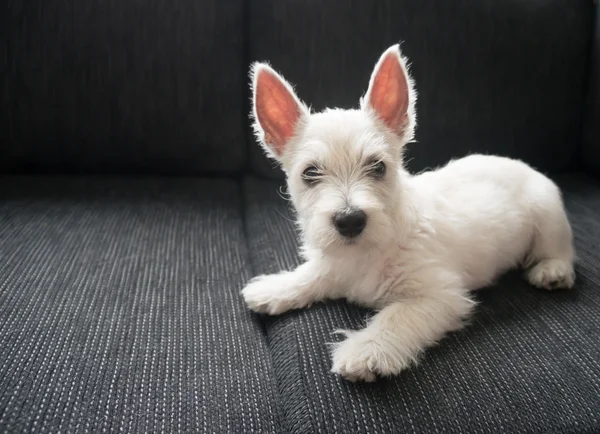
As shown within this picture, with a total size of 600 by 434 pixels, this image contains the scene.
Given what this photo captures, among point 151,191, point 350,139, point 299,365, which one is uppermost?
point 350,139

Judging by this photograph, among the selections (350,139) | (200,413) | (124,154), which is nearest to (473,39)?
(350,139)

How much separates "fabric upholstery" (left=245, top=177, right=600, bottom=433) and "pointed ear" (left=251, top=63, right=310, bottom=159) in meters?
0.54

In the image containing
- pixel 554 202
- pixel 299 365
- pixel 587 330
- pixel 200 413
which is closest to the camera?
pixel 200 413

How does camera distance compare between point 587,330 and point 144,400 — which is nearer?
point 144,400

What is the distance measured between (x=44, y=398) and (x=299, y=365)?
577 mm

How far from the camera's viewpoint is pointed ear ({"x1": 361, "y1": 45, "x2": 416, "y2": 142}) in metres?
1.46

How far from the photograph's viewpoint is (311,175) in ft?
4.83

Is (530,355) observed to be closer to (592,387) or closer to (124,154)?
(592,387)

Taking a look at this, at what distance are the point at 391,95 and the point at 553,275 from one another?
765mm

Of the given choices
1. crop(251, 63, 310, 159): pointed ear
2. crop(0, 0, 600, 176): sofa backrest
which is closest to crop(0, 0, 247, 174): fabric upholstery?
crop(0, 0, 600, 176): sofa backrest

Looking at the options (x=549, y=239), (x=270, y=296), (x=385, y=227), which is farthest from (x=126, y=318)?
(x=549, y=239)

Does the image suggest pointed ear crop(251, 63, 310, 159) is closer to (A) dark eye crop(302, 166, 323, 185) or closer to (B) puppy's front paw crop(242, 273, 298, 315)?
(A) dark eye crop(302, 166, 323, 185)

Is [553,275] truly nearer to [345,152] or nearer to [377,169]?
[377,169]

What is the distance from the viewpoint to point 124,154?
8.10 ft
